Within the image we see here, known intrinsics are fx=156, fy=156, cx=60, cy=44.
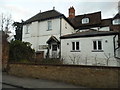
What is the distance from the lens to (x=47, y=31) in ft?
85.8

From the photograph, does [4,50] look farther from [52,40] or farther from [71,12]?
[71,12]

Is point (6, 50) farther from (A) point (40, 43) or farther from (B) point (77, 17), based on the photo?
(B) point (77, 17)

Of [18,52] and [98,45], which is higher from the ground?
[98,45]

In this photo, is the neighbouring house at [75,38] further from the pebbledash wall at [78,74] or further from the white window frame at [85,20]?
the pebbledash wall at [78,74]

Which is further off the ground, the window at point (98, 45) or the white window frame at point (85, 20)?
the white window frame at point (85, 20)

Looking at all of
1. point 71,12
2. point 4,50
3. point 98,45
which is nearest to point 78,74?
point 98,45

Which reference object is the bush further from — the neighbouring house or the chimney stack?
the chimney stack

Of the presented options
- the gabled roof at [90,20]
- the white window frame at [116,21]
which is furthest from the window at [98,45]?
the white window frame at [116,21]

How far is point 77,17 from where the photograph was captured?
33.7m

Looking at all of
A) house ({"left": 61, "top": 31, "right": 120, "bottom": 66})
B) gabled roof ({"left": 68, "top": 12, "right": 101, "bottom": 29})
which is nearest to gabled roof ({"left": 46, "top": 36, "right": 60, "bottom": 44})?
house ({"left": 61, "top": 31, "right": 120, "bottom": 66})

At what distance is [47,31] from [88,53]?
9177 millimetres

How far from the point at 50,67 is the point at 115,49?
29.4ft

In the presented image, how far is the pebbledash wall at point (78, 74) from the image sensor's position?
991 centimetres

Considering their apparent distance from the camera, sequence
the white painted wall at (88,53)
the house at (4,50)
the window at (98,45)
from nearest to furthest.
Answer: the house at (4,50)
the white painted wall at (88,53)
the window at (98,45)
